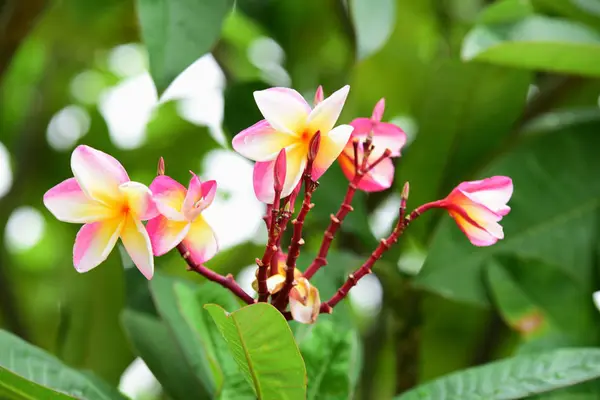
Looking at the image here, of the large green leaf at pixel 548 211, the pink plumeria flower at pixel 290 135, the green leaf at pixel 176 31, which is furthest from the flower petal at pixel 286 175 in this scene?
the large green leaf at pixel 548 211

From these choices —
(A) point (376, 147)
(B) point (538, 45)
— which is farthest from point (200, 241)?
(B) point (538, 45)

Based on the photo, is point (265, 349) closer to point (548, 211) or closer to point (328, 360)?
point (328, 360)

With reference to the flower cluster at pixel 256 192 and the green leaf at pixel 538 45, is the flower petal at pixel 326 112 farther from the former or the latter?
the green leaf at pixel 538 45

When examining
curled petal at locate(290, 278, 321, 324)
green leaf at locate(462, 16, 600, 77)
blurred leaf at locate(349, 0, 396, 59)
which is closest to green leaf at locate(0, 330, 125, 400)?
curled petal at locate(290, 278, 321, 324)

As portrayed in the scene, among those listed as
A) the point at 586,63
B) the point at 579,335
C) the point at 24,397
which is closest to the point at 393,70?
the point at 586,63

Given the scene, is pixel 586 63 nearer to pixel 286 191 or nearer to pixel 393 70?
pixel 393 70

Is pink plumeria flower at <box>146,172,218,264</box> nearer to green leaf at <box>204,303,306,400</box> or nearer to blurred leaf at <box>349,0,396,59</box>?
green leaf at <box>204,303,306,400</box>

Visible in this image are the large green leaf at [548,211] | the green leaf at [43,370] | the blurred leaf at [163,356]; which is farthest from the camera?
the large green leaf at [548,211]
